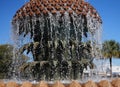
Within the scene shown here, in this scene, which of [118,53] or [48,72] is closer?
[48,72]

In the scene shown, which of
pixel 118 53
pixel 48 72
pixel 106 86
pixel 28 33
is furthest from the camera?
pixel 118 53

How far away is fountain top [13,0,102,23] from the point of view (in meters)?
6.90

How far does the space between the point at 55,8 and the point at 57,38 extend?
2.29ft

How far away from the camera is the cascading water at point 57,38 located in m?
6.86

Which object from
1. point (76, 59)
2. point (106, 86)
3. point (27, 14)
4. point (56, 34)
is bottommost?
point (106, 86)

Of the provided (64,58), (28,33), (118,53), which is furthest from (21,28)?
(118,53)

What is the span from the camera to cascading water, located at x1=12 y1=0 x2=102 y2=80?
686cm

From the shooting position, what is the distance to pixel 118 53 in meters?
45.1

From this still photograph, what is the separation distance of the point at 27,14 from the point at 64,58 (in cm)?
138

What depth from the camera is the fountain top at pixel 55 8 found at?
6.90 metres

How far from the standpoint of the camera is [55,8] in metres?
6.90

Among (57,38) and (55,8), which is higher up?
(55,8)

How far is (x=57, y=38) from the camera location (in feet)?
22.9

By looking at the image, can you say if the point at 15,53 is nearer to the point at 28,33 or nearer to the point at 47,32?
the point at 28,33
